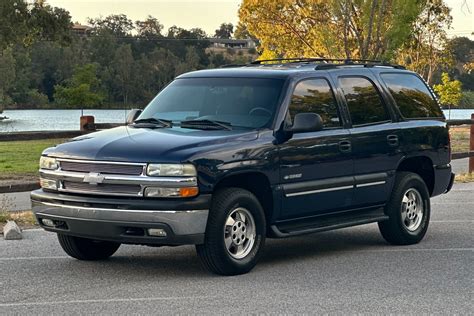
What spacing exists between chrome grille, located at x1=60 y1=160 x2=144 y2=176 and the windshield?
1260 mm

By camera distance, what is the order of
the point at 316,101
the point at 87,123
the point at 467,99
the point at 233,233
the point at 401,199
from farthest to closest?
the point at 467,99
the point at 87,123
the point at 401,199
the point at 316,101
the point at 233,233

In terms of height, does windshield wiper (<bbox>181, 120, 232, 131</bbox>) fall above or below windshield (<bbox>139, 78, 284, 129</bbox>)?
below

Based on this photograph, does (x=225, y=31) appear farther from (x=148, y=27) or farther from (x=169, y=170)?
(x=169, y=170)

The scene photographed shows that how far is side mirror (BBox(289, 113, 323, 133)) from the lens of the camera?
910 cm

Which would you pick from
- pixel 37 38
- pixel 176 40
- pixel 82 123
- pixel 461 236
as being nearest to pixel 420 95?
pixel 461 236

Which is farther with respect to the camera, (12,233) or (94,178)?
(12,233)

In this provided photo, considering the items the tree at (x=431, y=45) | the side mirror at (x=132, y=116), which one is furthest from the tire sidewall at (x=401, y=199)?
the tree at (x=431, y=45)

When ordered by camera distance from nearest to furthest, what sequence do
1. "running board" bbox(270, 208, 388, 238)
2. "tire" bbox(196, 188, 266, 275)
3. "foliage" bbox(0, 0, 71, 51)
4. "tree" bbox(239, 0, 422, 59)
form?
"tire" bbox(196, 188, 266, 275)
"running board" bbox(270, 208, 388, 238)
"tree" bbox(239, 0, 422, 59)
"foliage" bbox(0, 0, 71, 51)

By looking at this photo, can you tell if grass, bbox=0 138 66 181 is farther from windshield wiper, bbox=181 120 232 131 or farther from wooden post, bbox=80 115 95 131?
windshield wiper, bbox=181 120 232 131

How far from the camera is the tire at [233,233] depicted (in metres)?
8.34

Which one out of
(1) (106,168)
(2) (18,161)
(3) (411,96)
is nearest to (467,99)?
(2) (18,161)

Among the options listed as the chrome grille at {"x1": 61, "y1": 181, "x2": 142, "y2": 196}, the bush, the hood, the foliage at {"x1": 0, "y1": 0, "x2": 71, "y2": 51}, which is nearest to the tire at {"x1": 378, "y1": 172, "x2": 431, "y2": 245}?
the hood

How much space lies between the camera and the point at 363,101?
10.4m

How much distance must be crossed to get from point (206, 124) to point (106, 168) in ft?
4.02
